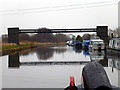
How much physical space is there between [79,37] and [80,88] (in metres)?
95.5

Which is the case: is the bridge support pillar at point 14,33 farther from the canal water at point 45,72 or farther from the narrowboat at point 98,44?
the canal water at point 45,72

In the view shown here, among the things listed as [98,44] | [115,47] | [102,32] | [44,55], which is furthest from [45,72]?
[102,32]

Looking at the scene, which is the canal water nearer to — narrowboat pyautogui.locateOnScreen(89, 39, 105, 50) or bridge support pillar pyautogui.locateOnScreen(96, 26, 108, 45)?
narrowboat pyautogui.locateOnScreen(89, 39, 105, 50)

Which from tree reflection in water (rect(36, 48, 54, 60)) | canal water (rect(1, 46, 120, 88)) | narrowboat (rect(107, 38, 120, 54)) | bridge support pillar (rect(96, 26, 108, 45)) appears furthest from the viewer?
bridge support pillar (rect(96, 26, 108, 45))

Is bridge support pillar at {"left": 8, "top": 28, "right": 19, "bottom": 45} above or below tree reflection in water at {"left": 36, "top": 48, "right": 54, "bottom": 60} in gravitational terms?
above

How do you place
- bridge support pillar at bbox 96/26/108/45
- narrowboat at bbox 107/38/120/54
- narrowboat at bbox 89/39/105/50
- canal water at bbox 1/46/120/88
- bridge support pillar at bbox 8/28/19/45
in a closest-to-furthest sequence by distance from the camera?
canal water at bbox 1/46/120/88
narrowboat at bbox 107/38/120/54
narrowboat at bbox 89/39/105/50
bridge support pillar at bbox 8/28/19/45
bridge support pillar at bbox 96/26/108/45

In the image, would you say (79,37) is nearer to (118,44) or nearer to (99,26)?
(99,26)

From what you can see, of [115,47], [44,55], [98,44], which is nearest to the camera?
[44,55]

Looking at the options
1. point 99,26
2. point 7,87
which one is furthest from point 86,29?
point 7,87

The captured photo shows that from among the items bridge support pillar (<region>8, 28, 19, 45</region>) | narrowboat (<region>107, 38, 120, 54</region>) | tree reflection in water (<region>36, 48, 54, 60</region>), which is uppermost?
bridge support pillar (<region>8, 28, 19, 45</region>)

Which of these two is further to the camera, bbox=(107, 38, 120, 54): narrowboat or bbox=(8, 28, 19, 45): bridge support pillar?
bbox=(8, 28, 19, 45): bridge support pillar

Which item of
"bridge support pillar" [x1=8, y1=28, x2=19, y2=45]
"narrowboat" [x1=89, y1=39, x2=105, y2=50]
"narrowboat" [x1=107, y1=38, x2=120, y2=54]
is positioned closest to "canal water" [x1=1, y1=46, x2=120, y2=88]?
"narrowboat" [x1=107, y1=38, x2=120, y2=54]

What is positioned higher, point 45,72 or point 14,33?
point 14,33

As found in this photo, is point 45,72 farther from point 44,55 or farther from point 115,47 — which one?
point 115,47
